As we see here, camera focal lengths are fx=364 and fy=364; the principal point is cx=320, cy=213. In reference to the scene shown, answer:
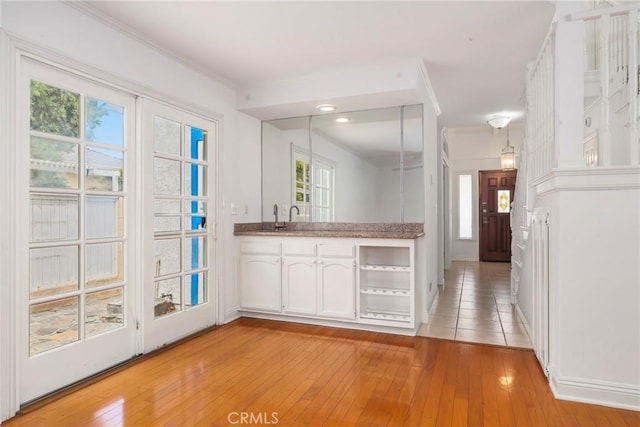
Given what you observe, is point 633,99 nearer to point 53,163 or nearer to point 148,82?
point 148,82

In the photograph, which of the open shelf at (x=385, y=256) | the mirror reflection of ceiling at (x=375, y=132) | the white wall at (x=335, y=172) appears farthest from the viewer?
the white wall at (x=335, y=172)

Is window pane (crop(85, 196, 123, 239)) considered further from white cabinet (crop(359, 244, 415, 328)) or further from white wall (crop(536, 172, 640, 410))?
white wall (crop(536, 172, 640, 410))

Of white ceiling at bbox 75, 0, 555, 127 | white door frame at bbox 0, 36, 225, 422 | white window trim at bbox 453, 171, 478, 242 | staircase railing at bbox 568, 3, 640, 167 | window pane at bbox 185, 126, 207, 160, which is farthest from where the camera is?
white window trim at bbox 453, 171, 478, 242

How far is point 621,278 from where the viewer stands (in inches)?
79.9

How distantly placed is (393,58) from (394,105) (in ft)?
2.05

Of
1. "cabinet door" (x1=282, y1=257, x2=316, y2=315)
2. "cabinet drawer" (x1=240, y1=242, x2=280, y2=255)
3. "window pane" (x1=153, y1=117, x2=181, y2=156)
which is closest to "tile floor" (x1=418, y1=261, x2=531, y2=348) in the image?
"cabinet door" (x1=282, y1=257, x2=316, y2=315)

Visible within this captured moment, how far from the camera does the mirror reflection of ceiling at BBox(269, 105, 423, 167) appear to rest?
372cm

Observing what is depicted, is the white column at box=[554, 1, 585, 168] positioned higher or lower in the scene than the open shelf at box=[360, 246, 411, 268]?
higher

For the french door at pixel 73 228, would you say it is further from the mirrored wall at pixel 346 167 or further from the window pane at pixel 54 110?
the mirrored wall at pixel 346 167

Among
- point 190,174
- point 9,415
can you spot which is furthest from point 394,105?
point 9,415

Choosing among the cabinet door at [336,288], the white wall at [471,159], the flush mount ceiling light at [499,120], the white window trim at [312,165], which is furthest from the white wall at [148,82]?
the white wall at [471,159]

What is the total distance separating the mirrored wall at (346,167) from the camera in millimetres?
3752

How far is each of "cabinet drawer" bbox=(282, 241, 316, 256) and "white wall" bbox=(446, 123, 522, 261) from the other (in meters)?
5.40

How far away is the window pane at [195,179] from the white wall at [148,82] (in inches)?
7.7
